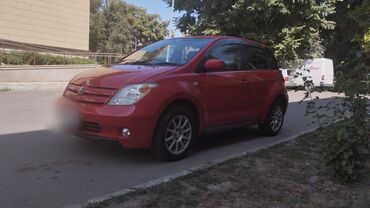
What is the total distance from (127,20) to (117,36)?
21.6ft

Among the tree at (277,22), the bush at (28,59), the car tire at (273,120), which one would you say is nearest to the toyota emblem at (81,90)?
the car tire at (273,120)

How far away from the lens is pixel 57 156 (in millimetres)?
6453

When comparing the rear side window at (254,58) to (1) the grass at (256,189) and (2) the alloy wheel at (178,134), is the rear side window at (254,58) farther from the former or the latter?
(1) the grass at (256,189)

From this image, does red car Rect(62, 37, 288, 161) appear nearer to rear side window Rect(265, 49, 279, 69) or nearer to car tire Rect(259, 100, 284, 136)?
car tire Rect(259, 100, 284, 136)

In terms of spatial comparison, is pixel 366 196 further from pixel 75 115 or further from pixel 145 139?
pixel 75 115

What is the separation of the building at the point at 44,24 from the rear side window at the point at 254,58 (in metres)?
27.0

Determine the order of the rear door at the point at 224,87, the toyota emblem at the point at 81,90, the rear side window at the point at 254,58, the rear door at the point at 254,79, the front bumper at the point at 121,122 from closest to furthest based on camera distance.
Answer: the front bumper at the point at 121,122
the toyota emblem at the point at 81,90
the rear door at the point at 224,87
the rear door at the point at 254,79
the rear side window at the point at 254,58

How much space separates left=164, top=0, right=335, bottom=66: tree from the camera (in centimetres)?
2567

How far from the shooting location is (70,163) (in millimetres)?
6113

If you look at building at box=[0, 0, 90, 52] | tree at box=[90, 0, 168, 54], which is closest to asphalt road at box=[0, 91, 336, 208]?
building at box=[0, 0, 90, 52]

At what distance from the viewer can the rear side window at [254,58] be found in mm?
8067

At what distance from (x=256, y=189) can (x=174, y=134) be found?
1617 millimetres

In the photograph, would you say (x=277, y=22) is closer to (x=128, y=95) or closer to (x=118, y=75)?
(x=118, y=75)

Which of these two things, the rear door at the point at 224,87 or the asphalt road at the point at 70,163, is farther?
the rear door at the point at 224,87
